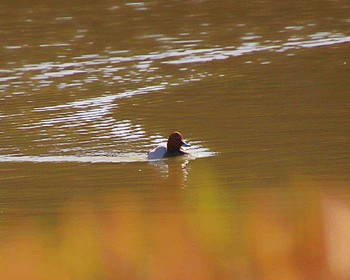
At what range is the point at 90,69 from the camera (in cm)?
2030

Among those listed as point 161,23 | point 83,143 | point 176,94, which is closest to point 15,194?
point 83,143

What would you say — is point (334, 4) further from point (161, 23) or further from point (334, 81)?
point (334, 81)

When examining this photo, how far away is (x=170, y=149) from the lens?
1366 centimetres

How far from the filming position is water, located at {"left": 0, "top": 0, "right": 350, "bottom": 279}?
735 centimetres

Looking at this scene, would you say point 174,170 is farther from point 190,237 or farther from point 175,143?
point 190,237

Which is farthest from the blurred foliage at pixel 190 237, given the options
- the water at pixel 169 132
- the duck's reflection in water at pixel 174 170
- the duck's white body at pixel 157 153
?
the duck's white body at pixel 157 153

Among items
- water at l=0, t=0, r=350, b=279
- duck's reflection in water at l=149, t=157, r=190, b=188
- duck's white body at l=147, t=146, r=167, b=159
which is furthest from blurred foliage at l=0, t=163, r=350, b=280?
duck's white body at l=147, t=146, r=167, b=159

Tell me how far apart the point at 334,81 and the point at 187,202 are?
301 inches

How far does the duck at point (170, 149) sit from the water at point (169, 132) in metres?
0.14

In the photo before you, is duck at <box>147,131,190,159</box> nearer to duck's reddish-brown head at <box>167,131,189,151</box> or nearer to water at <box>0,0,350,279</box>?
duck's reddish-brown head at <box>167,131,189,151</box>

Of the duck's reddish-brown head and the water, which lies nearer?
the water

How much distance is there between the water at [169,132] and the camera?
289 inches

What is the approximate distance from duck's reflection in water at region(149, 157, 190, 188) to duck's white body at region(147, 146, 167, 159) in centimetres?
8

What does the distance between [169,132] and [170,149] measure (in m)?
1.47
